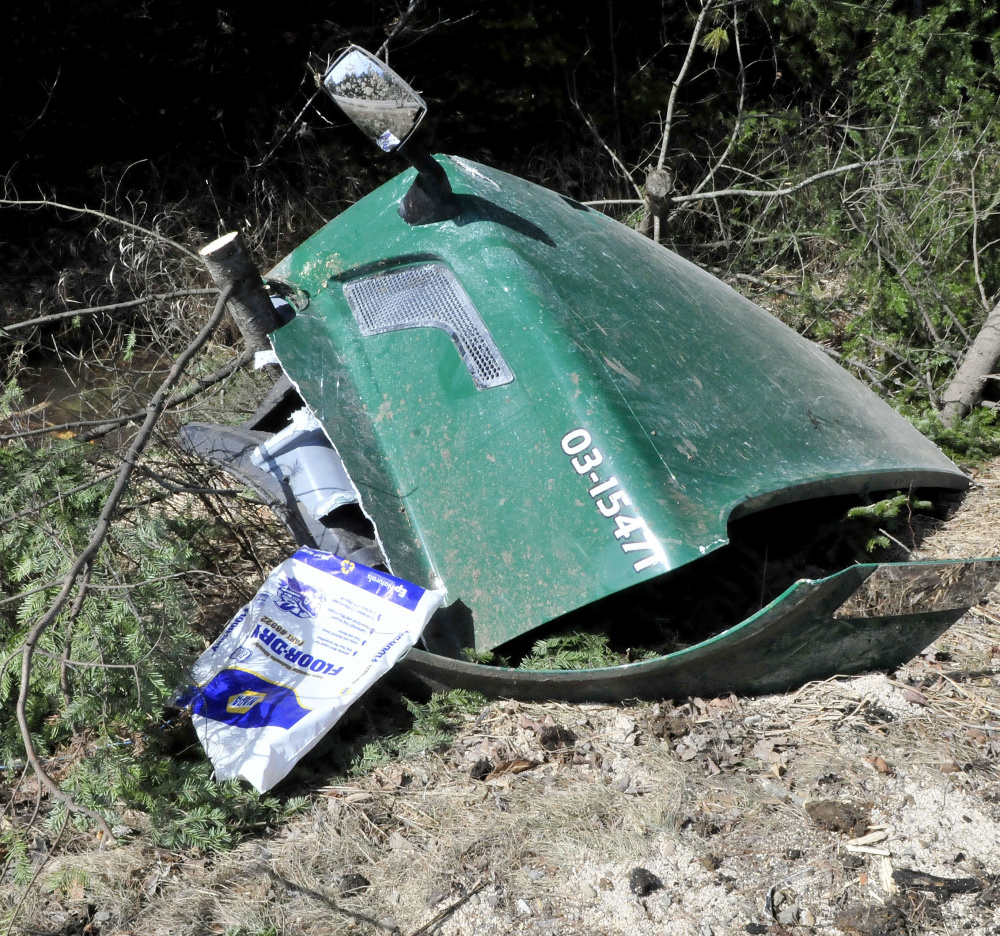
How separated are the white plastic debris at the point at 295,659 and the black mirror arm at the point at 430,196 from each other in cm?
130

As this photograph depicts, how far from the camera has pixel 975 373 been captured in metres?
4.41

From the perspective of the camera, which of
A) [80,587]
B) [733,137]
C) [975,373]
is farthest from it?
[733,137]

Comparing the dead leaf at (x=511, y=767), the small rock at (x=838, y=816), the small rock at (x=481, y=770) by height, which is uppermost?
the small rock at (x=481, y=770)

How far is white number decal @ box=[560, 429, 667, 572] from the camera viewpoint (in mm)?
2459

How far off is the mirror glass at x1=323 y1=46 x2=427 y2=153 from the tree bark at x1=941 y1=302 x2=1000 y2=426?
9.51 ft

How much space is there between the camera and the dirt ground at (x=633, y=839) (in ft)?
7.18

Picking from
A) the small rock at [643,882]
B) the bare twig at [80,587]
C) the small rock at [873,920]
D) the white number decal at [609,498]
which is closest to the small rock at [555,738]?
the small rock at [643,882]

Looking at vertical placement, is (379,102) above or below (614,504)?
above

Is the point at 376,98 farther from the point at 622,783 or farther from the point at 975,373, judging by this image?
the point at 975,373

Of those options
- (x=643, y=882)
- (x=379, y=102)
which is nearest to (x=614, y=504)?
(x=643, y=882)

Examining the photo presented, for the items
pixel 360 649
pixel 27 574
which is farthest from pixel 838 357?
pixel 27 574

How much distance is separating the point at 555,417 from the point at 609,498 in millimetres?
312

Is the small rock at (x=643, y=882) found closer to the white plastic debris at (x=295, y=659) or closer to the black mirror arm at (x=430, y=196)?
the white plastic debris at (x=295, y=659)

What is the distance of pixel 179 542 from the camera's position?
2.90 metres
